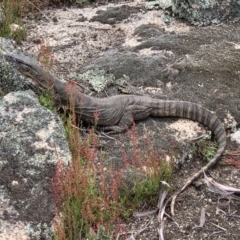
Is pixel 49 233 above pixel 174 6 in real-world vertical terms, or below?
below

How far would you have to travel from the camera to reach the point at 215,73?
7199 mm

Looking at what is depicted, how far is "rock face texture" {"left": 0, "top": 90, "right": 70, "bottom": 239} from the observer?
4.66 meters

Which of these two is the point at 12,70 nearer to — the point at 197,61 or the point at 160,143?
the point at 160,143

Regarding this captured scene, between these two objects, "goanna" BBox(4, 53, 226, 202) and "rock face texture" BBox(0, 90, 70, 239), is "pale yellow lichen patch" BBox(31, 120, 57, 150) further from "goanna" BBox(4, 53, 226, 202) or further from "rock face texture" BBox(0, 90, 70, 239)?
"goanna" BBox(4, 53, 226, 202)

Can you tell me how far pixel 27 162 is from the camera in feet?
16.7

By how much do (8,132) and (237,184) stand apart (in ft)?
6.93

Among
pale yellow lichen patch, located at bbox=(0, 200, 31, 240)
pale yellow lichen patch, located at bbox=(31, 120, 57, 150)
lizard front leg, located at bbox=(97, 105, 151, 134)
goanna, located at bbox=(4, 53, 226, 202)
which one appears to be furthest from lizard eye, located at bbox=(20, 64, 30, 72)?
pale yellow lichen patch, located at bbox=(0, 200, 31, 240)

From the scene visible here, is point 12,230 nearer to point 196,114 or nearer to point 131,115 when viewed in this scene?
point 131,115

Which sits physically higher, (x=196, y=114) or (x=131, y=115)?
(x=196, y=114)

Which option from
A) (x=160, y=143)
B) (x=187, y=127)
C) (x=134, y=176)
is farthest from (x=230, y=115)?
(x=134, y=176)

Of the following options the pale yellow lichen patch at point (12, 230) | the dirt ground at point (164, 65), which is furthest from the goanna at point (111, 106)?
the pale yellow lichen patch at point (12, 230)

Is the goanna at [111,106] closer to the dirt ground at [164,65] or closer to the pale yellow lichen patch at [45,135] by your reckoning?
the dirt ground at [164,65]

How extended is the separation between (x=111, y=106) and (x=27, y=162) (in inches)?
68.4

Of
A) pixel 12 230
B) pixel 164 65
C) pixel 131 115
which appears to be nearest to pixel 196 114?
pixel 131 115
